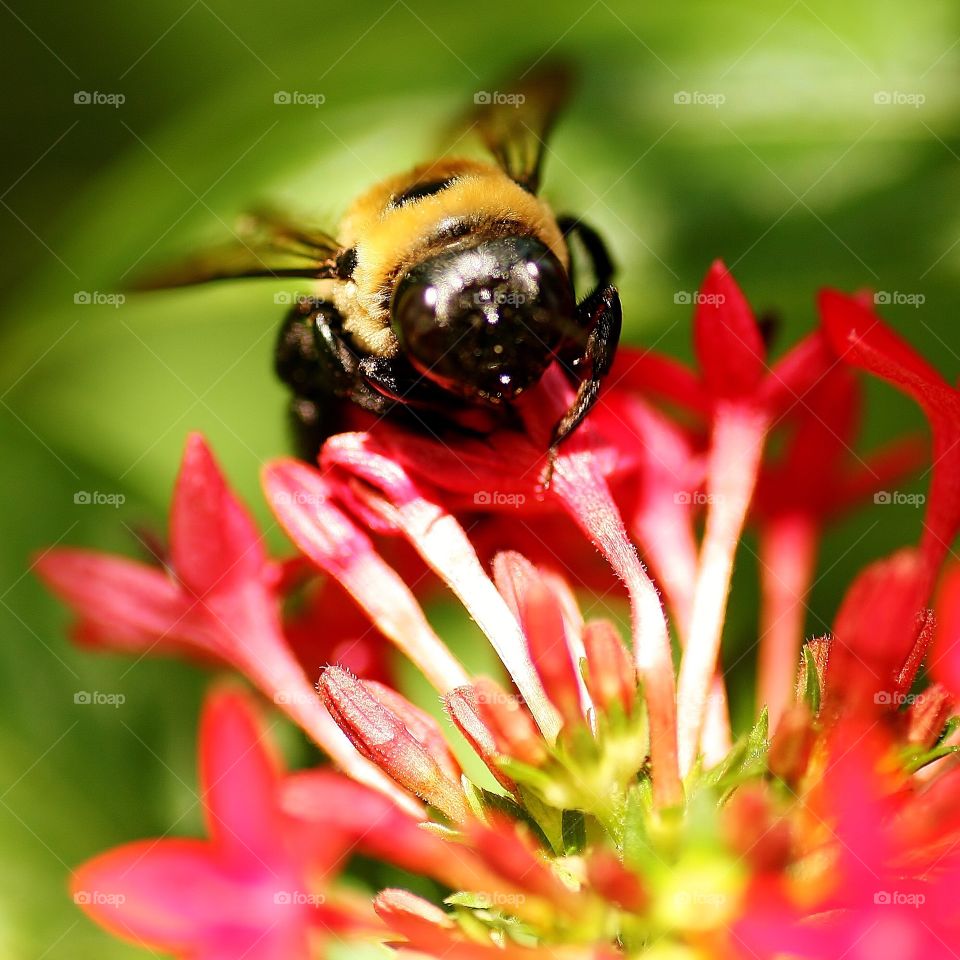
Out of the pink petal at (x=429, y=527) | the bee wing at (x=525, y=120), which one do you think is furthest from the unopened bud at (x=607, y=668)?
the bee wing at (x=525, y=120)

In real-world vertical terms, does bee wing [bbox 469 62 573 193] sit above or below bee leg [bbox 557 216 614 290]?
above

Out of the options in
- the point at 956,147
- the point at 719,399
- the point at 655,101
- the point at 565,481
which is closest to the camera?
the point at 565,481

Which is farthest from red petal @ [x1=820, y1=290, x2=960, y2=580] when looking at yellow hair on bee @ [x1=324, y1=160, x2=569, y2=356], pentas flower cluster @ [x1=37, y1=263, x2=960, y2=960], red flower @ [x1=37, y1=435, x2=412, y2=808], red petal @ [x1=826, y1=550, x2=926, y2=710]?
red flower @ [x1=37, y1=435, x2=412, y2=808]

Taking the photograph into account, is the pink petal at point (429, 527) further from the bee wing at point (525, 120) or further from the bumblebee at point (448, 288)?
the bee wing at point (525, 120)

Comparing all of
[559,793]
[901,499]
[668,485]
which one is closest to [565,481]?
[668,485]

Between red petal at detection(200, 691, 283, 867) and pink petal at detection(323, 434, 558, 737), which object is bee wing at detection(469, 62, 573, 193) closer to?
pink petal at detection(323, 434, 558, 737)

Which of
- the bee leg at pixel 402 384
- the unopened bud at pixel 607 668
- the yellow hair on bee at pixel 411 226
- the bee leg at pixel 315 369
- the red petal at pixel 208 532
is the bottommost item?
the unopened bud at pixel 607 668

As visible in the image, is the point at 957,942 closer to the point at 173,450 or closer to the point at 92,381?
the point at 173,450

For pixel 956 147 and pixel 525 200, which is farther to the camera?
pixel 956 147
